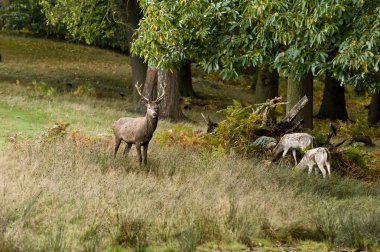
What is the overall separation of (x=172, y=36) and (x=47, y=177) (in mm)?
3884

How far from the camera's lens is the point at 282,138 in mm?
15148

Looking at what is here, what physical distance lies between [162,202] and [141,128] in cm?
235

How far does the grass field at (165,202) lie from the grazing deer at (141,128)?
0.39 m

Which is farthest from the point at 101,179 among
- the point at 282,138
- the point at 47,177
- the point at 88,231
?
the point at 282,138

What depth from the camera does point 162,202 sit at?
11.4 metres

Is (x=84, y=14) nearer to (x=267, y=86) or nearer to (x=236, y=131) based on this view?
(x=267, y=86)

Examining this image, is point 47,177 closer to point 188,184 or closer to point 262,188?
point 188,184

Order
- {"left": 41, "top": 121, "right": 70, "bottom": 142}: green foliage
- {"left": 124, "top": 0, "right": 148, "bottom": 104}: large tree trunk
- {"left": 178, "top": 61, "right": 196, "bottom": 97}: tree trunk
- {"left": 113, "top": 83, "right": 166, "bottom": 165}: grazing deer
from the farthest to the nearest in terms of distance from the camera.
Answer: {"left": 178, "top": 61, "right": 196, "bottom": 97}: tree trunk
{"left": 124, "top": 0, "right": 148, "bottom": 104}: large tree trunk
{"left": 41, "top": 121, "right": 70, "bottom": 142}: green foliage
{"left": 113, "top": 83, "right": 166, "bottom": 165}: grazing deer

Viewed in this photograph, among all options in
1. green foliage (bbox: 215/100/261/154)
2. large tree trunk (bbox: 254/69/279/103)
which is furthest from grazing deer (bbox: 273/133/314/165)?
large tree trunk (bbox: 254/69/279/103)

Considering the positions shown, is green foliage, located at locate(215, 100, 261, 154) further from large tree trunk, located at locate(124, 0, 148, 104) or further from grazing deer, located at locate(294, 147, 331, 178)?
large tree trunk, located at locate(124, 0, 148, 104)

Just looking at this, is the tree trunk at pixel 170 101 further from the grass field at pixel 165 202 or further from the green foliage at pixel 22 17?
the green foliage at pixel 22 17

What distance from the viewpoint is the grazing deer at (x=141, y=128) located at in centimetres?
1305

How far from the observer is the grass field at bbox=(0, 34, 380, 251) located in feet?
32.9

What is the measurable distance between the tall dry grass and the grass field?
0.06 feet
